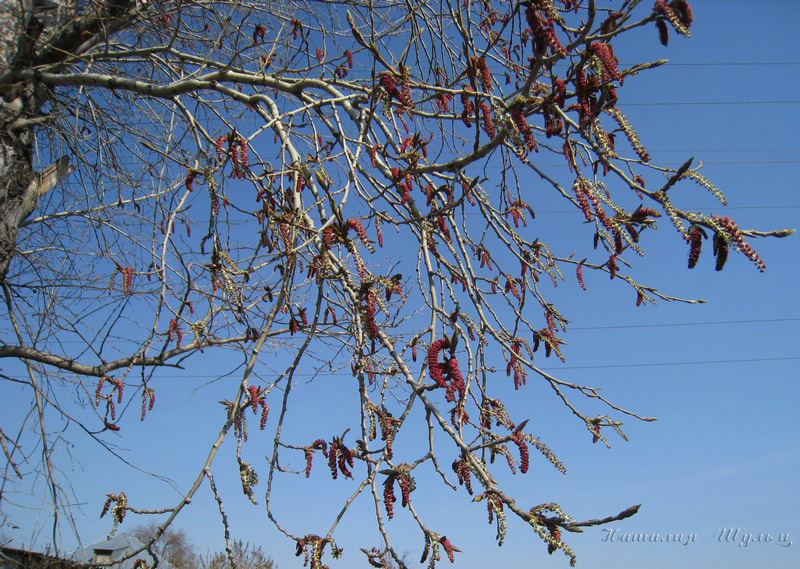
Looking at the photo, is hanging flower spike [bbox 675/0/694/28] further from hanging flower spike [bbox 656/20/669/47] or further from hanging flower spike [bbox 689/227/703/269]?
hanging flower spike [bbox 689/227/703/269]

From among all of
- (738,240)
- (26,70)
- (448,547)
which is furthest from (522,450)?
(26,70)

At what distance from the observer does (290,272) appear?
2.33 metres

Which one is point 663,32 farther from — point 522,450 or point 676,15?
point 522,450

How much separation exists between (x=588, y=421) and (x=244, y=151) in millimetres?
1631

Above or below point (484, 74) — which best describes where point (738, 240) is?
below

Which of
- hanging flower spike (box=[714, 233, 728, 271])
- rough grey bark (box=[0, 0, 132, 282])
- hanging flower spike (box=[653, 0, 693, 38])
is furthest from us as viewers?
rough grey bark (box=[0, 0, 132, 282])

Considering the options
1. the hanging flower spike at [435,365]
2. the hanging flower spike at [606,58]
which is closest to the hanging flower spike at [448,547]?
the hanging flower spike at [435,365]

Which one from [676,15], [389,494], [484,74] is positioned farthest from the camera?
[484,74]

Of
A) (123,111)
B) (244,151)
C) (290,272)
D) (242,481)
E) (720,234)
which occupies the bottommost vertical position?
(242,481)

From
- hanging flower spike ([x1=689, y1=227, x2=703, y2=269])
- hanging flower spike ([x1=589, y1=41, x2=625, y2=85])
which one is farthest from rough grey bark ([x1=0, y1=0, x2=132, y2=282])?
hanging flower spike ([x1=689, y1=227, x2=703, y2=269])

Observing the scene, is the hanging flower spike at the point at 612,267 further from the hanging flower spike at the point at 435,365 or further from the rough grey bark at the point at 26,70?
the rough grey bark at the point at 26,70

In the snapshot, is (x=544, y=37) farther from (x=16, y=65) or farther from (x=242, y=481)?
(x=16, y=65)

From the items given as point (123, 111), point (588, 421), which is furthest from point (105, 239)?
point (588, 421)

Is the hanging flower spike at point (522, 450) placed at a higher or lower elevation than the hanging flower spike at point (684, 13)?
A: lower
